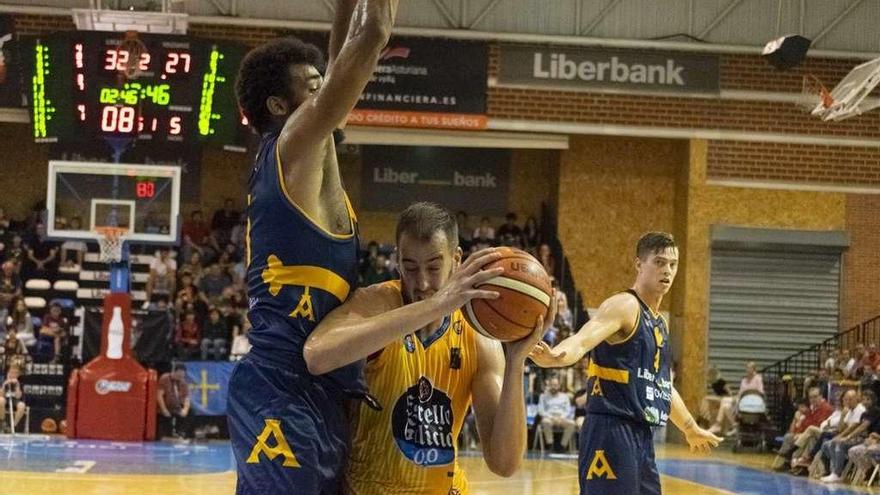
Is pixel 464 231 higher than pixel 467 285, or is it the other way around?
pixel 464 231

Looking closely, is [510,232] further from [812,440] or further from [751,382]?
[812,440]

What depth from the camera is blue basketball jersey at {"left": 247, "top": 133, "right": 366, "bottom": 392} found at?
3758 mm

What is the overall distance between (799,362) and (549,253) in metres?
4.79

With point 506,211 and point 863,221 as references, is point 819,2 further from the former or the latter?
point 506,211

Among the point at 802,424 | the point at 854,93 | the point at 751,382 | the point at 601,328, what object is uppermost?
the point at 854,93

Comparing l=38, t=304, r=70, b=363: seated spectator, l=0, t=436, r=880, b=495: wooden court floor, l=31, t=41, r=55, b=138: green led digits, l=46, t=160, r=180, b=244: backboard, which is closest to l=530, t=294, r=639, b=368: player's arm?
l=0, t=436, r=880, b=495: wooden court floor

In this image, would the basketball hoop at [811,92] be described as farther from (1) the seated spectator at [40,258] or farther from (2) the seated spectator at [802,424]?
(1) the seated spectator at [40,258]

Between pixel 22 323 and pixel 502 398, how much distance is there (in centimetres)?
1686

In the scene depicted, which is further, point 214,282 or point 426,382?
point 214,282

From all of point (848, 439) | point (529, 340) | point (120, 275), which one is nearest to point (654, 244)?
point (529, 340)

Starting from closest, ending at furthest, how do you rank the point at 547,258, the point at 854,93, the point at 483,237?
the point at 854,93 → the point at 547,258 → the point at 483,237

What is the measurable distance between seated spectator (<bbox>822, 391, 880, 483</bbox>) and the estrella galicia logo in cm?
1247

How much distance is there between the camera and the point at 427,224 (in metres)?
3.67

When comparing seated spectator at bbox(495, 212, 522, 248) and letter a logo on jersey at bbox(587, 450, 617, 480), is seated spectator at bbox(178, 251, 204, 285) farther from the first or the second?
letter a logo on jersey at bbox(587, 450, 617, 480)
